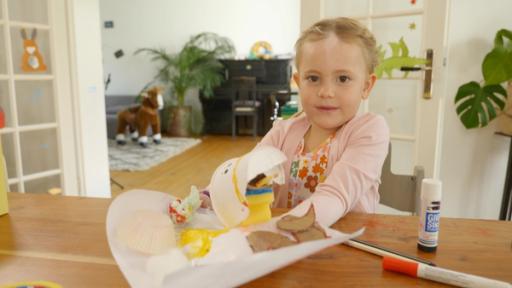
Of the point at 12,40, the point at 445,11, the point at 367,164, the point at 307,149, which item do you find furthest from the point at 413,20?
the point at 12,40

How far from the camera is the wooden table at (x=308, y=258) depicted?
1.86 ft

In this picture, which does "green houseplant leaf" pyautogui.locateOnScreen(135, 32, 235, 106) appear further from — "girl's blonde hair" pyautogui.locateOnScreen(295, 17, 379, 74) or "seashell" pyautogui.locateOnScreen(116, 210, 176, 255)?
"seashell" pyautogui.locateOnScreen(116, 210, 176, 255)

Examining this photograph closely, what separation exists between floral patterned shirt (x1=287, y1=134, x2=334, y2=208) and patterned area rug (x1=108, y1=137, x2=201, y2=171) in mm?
3646

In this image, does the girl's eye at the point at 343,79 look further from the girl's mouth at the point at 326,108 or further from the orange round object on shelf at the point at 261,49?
the orange round object on shelf at the point at 261,49

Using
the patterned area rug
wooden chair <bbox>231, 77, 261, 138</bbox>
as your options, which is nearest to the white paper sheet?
the patterned area rug

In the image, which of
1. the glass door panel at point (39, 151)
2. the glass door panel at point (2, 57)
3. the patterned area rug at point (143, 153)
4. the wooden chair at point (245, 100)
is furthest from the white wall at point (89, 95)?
the wooden chair at point (245, 100)

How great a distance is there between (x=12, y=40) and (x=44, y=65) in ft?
0.78

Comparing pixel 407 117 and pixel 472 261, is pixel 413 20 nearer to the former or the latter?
pixel 407 117

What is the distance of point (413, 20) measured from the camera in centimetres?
217

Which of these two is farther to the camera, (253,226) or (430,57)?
(430,57)

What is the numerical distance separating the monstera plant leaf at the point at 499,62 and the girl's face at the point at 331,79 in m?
1.43

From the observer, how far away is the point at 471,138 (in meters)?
2.44

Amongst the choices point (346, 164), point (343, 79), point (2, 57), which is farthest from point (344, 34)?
point (2, 57)

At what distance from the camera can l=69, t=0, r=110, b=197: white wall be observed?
2.81 m
